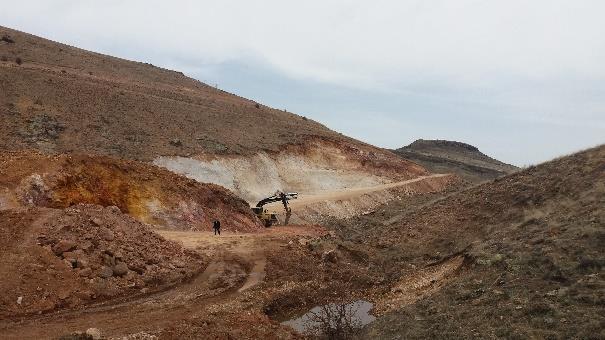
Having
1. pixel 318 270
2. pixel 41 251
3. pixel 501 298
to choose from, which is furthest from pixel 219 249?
pixel 501 298

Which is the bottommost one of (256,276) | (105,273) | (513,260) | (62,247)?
(256,276)

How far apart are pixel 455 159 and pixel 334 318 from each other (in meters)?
83.1

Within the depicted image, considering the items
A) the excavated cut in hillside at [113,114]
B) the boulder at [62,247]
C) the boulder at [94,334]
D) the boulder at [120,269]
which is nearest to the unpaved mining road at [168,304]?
the boulder at [94,334]

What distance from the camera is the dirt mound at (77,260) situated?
49.4 ft

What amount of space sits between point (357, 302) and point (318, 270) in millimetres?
3350

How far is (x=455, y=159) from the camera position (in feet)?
301

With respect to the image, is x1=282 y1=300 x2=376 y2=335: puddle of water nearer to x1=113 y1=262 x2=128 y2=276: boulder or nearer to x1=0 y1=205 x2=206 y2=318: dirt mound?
x1=0 y1=205 x2=206 y2=318: dirt mound

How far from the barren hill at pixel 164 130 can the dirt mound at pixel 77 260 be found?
21.5 metres

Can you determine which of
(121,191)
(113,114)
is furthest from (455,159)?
(121,191)

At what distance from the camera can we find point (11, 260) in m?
15.6

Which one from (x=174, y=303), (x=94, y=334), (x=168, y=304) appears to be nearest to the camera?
(x=94, y=334)

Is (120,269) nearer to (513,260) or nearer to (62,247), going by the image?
(62,247)

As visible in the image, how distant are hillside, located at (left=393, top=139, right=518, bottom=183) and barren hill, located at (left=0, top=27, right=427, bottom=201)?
16.2m

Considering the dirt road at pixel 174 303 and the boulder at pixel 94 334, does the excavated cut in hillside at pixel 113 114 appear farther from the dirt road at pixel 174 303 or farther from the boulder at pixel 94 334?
the boulder at pixel 94 334
